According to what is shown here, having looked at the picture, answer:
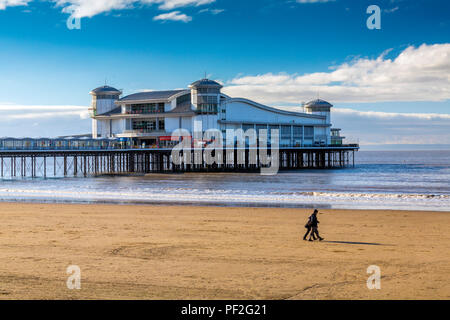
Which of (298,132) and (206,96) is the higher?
(206,96)

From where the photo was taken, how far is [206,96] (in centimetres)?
6406

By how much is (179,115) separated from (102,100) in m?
15.2

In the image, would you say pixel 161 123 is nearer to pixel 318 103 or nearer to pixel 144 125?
pixel 144 125

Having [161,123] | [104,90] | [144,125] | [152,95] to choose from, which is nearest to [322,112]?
[161,123]

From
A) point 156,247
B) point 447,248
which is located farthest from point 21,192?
point 447,248

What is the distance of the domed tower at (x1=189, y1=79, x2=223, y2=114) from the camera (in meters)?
64.0

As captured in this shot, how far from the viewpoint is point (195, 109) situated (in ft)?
211

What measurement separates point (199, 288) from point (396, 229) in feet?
33.8

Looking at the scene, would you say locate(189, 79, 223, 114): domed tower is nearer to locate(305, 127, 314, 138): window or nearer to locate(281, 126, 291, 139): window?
locate(281, 126, 291, 139): window

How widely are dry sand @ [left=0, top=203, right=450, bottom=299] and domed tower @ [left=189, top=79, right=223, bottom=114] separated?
43.3 m

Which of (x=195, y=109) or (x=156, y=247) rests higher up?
(x=195, y=109)

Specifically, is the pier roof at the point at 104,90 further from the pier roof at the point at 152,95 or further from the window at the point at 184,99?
the window at the point at 184,99

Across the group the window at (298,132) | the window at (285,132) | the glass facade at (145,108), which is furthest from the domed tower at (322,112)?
the glass facade at (145,108)
